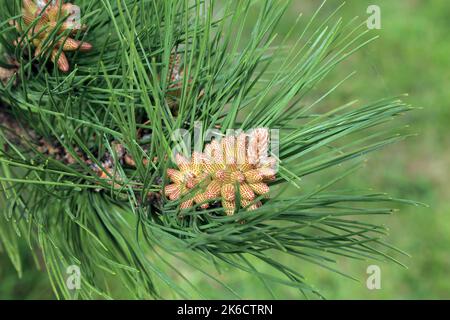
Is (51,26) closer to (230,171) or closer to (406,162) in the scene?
(230,171)

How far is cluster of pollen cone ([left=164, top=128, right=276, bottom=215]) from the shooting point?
0.38 meters

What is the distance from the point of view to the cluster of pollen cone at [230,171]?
379mm

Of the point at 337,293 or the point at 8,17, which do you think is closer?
the point at 8,17

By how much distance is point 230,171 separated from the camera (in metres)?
0.38

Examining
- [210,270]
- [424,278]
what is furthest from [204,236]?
[424,278]

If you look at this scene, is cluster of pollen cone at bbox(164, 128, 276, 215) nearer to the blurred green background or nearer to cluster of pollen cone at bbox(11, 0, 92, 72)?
cluster of pollen cone at bbox(11, 0, 92, 72)

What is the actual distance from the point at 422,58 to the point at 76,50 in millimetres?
1159

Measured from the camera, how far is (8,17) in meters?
0.44

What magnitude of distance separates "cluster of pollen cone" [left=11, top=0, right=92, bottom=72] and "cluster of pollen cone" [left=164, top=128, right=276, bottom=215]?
0.38 feet

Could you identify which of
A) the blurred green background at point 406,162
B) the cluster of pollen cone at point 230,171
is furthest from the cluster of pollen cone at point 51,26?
the blurred green background at point 406,162

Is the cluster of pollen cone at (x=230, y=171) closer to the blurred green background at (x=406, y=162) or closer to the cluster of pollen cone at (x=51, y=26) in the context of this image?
the cluster of pollen cone at (x=51, y=26)

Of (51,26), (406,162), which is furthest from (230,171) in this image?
(406,162)

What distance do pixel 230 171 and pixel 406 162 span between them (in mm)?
1062

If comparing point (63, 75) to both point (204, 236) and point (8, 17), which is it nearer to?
point (8, 17)
